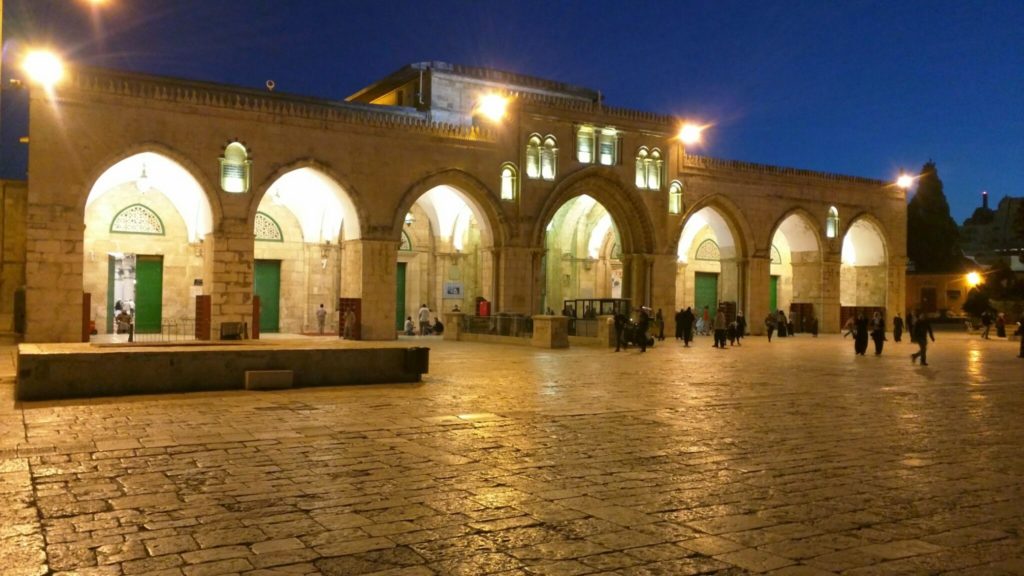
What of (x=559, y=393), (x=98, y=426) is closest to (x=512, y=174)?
(x=559, y=393)

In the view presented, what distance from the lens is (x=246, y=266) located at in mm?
23000

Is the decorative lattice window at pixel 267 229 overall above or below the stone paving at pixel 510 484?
above

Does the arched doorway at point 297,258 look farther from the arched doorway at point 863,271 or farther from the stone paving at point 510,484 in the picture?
the arched doorway at point 863,271

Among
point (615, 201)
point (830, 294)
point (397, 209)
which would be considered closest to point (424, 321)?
point (397, 209)

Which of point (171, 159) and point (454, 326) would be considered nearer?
point (171, 159)

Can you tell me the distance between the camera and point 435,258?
3103 cm

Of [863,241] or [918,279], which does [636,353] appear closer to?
[863,241]

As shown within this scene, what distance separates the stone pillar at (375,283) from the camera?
24766 mm

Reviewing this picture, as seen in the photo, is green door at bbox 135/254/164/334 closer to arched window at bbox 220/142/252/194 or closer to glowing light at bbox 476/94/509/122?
arched window at bbox 220/142/252/194

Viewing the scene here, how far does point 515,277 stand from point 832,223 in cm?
1515

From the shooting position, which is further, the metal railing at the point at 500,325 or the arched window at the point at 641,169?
the arched window at the point at 641,169

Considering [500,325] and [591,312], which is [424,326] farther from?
[591,312]

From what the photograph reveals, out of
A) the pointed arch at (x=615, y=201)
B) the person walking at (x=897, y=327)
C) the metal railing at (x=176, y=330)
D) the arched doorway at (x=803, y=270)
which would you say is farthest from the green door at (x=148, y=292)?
the person walking at (x=897, y=327)

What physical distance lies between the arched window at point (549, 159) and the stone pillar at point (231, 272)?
31.9ft
